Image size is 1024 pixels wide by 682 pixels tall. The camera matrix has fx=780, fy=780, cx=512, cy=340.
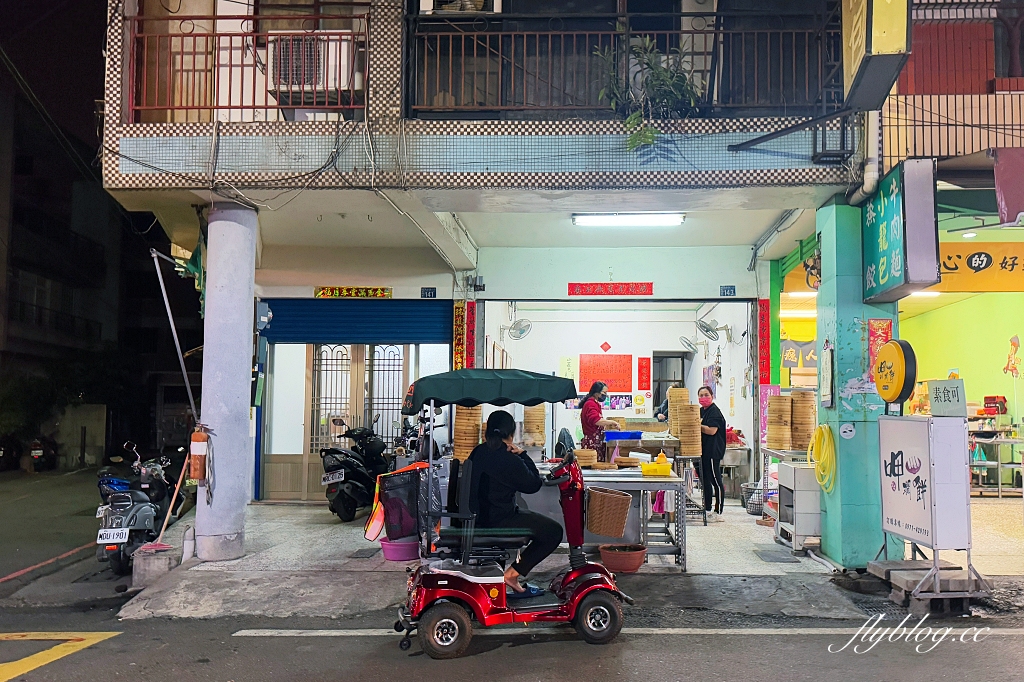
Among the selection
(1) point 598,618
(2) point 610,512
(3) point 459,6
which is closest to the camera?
(1) point 598,618

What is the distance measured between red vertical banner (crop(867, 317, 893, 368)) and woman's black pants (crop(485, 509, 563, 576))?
371cm

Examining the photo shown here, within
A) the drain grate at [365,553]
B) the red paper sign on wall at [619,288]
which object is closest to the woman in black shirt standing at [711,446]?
the red paper sign on wall at [619,288]

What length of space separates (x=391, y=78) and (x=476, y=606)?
5.40m

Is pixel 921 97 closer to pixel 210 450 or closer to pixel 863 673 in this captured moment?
pixel 863 673

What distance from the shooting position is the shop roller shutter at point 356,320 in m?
12.4

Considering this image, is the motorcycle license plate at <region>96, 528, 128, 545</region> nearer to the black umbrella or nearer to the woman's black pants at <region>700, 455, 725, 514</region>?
the black umbrella

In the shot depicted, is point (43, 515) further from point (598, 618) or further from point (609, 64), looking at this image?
point (609, 64)

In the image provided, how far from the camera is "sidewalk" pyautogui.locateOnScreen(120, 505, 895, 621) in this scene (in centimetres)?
668

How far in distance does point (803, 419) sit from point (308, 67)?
7217 mm

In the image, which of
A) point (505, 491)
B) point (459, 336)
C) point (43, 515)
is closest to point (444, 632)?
point (505, 491)

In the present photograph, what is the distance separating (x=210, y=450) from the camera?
319 inches

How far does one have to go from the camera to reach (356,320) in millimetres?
12461

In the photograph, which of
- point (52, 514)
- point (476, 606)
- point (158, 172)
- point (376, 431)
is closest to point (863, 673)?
point (476, 606)

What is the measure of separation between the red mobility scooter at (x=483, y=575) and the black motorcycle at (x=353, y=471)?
4.39 metres
